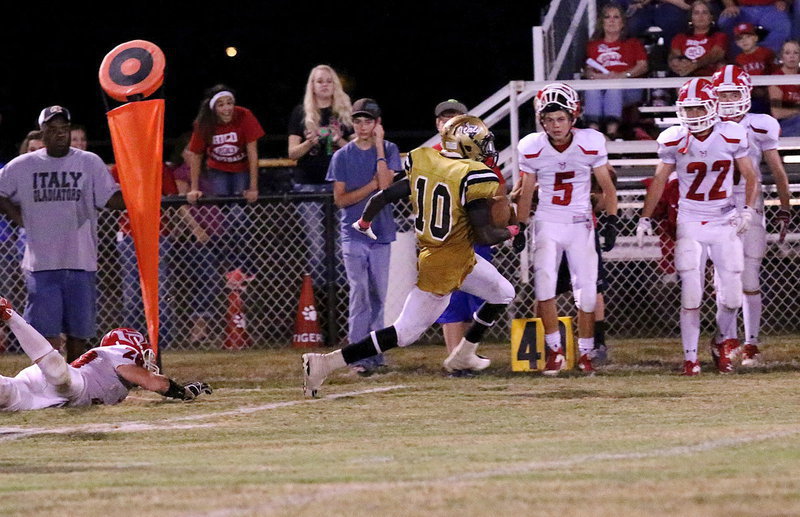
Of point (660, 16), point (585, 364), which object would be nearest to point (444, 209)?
point (585, 364)

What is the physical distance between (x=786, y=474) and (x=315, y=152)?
25.6 feet

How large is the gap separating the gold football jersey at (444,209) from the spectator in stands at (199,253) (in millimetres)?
4109

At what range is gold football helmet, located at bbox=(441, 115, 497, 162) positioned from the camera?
368 inches

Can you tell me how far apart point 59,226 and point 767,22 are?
23.9 ft

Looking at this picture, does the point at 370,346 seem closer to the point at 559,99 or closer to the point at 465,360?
the point at 465,360

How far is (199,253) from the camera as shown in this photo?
43.7 feet

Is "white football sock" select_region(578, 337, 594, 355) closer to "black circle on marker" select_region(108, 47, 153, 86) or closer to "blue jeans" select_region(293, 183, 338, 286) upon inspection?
"blue jeans" select_region(293, 183, 338, 286)

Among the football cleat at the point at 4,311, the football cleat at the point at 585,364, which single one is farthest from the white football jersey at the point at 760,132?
the football cleat at the point at 4,311

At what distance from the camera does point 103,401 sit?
9109mm

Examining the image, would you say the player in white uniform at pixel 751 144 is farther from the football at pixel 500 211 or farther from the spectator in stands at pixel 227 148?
the spectator in stands at pixel 227 148

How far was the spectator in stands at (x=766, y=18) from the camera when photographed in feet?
46.3

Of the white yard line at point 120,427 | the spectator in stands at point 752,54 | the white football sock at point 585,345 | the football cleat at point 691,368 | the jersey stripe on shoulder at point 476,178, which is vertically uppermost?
the spectator in stands at point 752,54

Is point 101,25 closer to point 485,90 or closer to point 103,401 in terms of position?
point 485,90

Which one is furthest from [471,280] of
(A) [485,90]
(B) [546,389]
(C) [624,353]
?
(A) [485,90]
